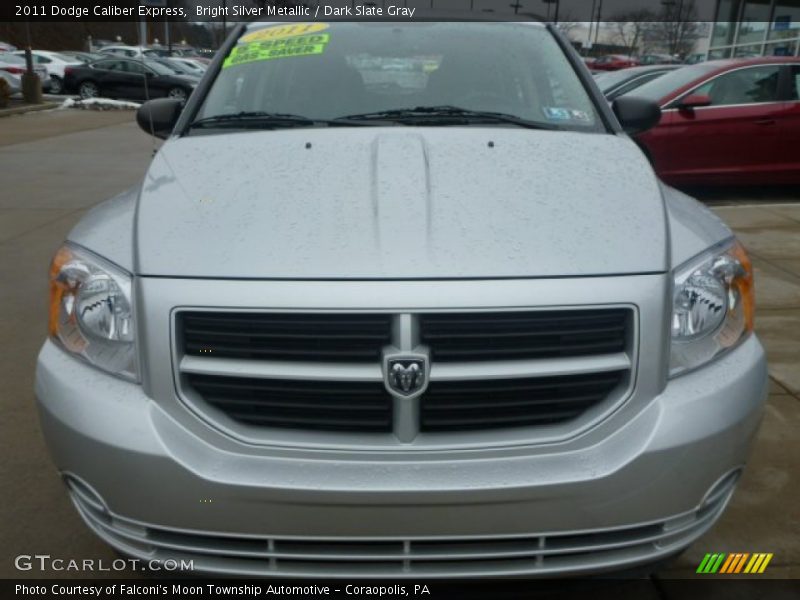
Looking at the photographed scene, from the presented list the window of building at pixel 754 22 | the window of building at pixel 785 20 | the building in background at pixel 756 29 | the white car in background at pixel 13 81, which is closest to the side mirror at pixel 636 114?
the building in background at pixel 756 29

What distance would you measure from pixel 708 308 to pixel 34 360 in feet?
10.8

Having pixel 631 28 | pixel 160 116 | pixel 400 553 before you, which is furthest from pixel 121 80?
pixel 631 28

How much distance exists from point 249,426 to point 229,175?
2.81 ft

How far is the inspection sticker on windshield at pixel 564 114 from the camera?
289 centimetres

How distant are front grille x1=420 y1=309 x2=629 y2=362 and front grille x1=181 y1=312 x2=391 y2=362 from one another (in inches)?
5.2

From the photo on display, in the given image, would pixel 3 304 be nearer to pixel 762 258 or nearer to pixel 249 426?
pixel 249 426

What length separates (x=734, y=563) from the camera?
238cm

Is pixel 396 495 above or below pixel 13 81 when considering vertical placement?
above

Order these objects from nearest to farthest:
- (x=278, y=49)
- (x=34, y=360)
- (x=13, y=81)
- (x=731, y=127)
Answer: (x=278, y=49) < (x=34, y=360) < (x=731, y=127) < (x=13, y=81)

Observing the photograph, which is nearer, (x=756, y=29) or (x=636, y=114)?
(x=636, y=114)

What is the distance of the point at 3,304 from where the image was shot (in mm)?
4730

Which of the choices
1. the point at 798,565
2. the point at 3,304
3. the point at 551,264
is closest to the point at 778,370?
the point at 798,565

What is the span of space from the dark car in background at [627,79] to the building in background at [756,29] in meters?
8.15

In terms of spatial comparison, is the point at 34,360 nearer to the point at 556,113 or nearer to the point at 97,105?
the point at 556,113
